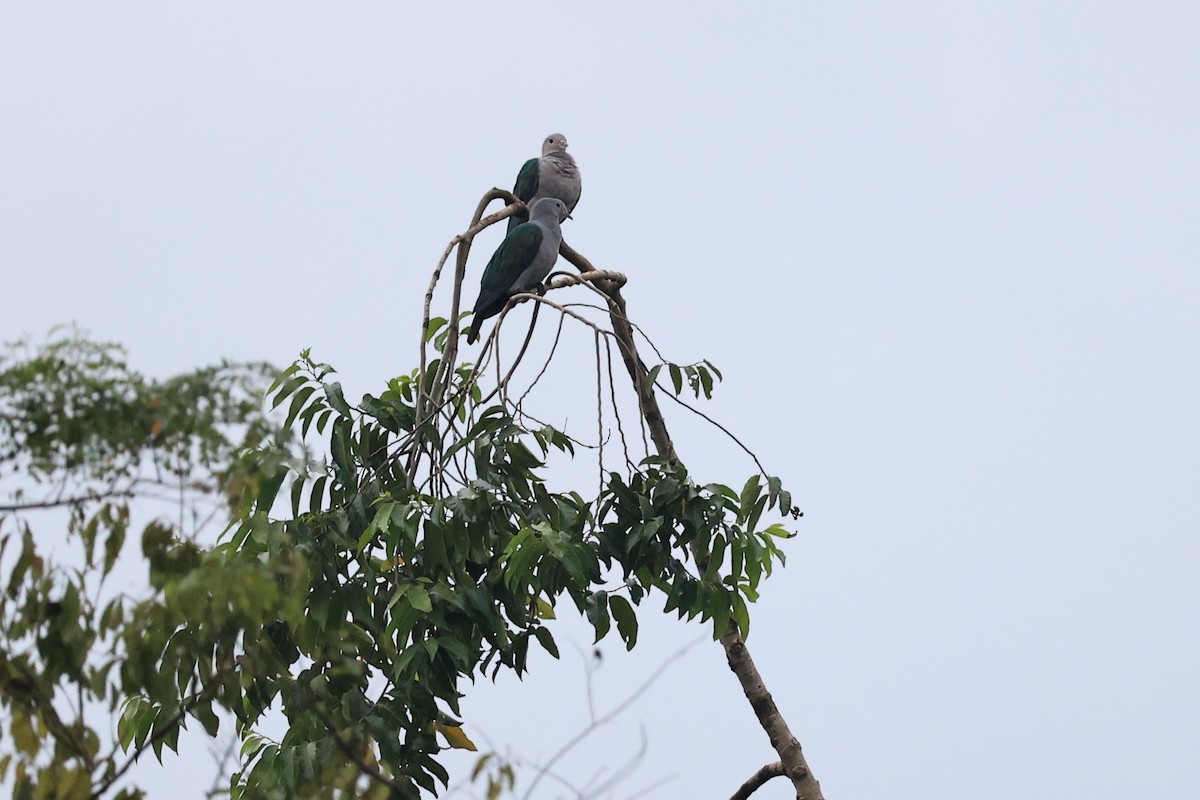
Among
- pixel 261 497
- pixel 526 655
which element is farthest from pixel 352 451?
pixel 526 655

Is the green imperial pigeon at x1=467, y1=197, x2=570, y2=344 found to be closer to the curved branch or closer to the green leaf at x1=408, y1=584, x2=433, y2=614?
the green leaf at x1=408, y1=584, x2=433, y2=614

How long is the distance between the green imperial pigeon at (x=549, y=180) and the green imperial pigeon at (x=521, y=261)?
137 millimetres

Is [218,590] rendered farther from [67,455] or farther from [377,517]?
[377,517]

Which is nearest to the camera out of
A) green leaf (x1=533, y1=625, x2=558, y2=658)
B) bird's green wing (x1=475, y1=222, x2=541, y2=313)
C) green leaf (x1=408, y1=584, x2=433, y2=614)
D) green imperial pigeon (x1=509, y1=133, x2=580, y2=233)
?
green leaf (x1=408, y1=584, x2=433, y2=614)

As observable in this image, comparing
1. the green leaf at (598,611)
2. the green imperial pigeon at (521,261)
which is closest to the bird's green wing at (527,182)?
the green imperial pigeon at (521,261)

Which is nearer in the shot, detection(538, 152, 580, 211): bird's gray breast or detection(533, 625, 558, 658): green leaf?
detection(533, 625, 558, 658): green leaf

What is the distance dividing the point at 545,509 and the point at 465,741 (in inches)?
22.9

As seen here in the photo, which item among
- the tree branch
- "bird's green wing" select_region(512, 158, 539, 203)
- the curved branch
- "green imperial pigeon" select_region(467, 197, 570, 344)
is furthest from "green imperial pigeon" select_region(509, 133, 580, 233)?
the curved branch

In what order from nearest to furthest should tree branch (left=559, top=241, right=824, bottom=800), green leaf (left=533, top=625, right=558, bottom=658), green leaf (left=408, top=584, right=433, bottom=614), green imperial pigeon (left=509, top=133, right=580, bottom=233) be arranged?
green leaf (left=408, top=584, right=433, bottom=614)
green leaf (left=533, top=625, right=558, bottom=658)
tree branch (left=559, top=241, right=824, bottom=800)
green imperial pigeon (left=509, top=133, right=580, bottom=233)

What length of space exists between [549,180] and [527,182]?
0.24 ft

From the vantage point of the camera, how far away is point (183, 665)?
2258 millimetres

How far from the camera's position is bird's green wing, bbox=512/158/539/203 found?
4340mm

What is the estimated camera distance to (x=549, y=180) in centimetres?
433

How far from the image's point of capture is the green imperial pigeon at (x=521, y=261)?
407cm
